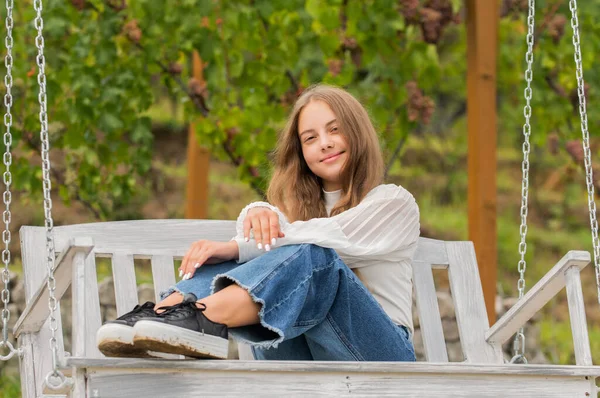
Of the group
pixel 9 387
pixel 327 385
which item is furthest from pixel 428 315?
pixel 9 387

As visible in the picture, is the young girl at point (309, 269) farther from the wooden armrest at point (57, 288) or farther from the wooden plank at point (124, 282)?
the wooden plank at point (124, 282)

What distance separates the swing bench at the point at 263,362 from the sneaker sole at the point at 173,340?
0.03m

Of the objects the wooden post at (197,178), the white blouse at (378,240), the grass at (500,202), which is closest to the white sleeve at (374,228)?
the white blouse at (378,240)

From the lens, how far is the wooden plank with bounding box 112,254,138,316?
281 centimetres

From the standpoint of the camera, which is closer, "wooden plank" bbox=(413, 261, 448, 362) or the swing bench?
the swing bench

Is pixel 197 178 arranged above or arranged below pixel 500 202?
above

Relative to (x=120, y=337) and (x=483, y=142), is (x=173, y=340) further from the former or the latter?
(x=483, y=142)

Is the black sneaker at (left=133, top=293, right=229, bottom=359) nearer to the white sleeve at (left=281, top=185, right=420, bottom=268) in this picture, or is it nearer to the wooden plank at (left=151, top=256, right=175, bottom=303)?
the white sleeve at (left=281, top=185, right=420, bottom=268)

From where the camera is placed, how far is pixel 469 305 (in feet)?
9.69

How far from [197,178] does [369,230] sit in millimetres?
2136

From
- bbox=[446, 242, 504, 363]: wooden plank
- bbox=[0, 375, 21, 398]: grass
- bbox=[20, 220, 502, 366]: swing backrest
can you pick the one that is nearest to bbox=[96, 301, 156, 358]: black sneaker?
bbox=[20, 220, 502, 366]: swing backrest

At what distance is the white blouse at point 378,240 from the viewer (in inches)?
91.0

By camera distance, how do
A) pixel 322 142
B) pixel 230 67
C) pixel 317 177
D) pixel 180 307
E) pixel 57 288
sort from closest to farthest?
pixel 180 307 < pixel 57 288 < pixel 322 142 < pixel 317 177 < pixel 230 67

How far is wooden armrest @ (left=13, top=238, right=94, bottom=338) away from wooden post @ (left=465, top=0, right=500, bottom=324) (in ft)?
6.54
